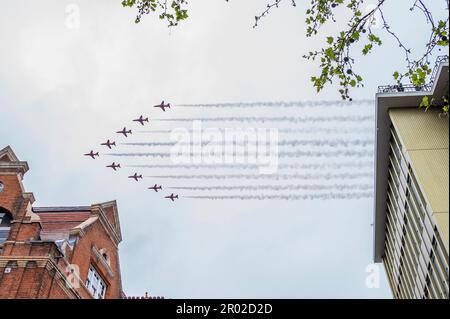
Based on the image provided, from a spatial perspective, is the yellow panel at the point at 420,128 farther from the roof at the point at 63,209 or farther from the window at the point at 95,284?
the roof at the point at 63,209

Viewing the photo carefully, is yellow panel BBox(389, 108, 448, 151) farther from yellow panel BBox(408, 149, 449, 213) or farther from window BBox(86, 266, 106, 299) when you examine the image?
window BBox(86, 266, 106, 299)

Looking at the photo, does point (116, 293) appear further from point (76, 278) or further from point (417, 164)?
point (417, 164)

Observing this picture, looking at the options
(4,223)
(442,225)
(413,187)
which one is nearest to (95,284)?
(4,223)

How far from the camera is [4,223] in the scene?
2469cm

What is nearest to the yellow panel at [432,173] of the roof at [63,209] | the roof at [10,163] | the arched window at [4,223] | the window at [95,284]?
the window at [95,284]

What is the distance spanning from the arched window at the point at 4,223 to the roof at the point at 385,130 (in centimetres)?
2169

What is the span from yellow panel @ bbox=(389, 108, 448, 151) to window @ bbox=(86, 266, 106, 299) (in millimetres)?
19204

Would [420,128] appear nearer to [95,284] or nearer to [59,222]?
[95,284]

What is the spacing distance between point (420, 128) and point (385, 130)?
9.77 feet

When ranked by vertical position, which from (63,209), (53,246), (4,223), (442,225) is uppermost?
(63,209)

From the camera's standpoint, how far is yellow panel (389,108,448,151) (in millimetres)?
22641
